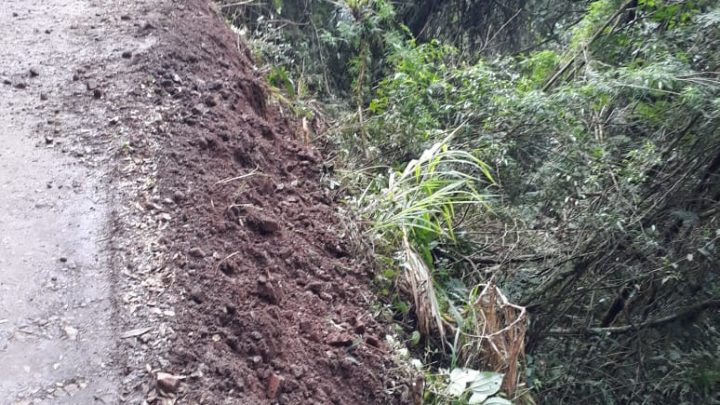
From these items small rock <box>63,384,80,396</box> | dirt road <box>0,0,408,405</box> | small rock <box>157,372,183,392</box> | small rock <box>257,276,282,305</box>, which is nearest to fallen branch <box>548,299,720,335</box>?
dirt road <box>0,0,408,405</box>

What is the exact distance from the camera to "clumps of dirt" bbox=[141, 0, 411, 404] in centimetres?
266

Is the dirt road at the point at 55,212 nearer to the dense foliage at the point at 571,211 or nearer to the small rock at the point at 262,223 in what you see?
the small rock at the point at 262,223

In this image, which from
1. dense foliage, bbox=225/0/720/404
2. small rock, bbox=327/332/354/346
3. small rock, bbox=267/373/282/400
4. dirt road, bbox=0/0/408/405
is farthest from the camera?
dense foliage, bbox=225/0/720/404

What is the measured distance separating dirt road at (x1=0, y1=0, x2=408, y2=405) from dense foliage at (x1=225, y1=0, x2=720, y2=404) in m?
0.47

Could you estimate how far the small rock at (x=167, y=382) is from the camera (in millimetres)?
2344

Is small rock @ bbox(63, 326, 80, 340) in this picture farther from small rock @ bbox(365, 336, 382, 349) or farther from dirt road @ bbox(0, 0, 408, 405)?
small rock @ bbox(365, 336, 382, 349)

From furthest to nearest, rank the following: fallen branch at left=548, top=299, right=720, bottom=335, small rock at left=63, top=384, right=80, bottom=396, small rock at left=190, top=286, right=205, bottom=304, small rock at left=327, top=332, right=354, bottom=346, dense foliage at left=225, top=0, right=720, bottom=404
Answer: fallen branch at left=548, top=299, right=720, bottom=335 < dense foliage at left=225, top=0, right=720, bottom=404 < small rock at left=327, top=332, right=354, bottom=346 < small rock at left=190, top=286, right=205, bottom=304 < small rock at left=63, top=384, right=80, bottom=396

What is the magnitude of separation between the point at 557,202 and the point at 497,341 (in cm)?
135

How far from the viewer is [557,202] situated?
437cm

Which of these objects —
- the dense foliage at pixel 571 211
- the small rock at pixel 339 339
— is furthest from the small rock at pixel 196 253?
the dense foliage at pixel 571 211

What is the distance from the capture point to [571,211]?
427cm

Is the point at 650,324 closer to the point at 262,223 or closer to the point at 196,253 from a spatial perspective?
the point at 262,223

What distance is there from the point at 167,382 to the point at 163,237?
0.82 meters

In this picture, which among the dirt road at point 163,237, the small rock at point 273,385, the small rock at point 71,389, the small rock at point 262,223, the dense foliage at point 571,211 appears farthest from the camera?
the dense foliage at point 571,211
